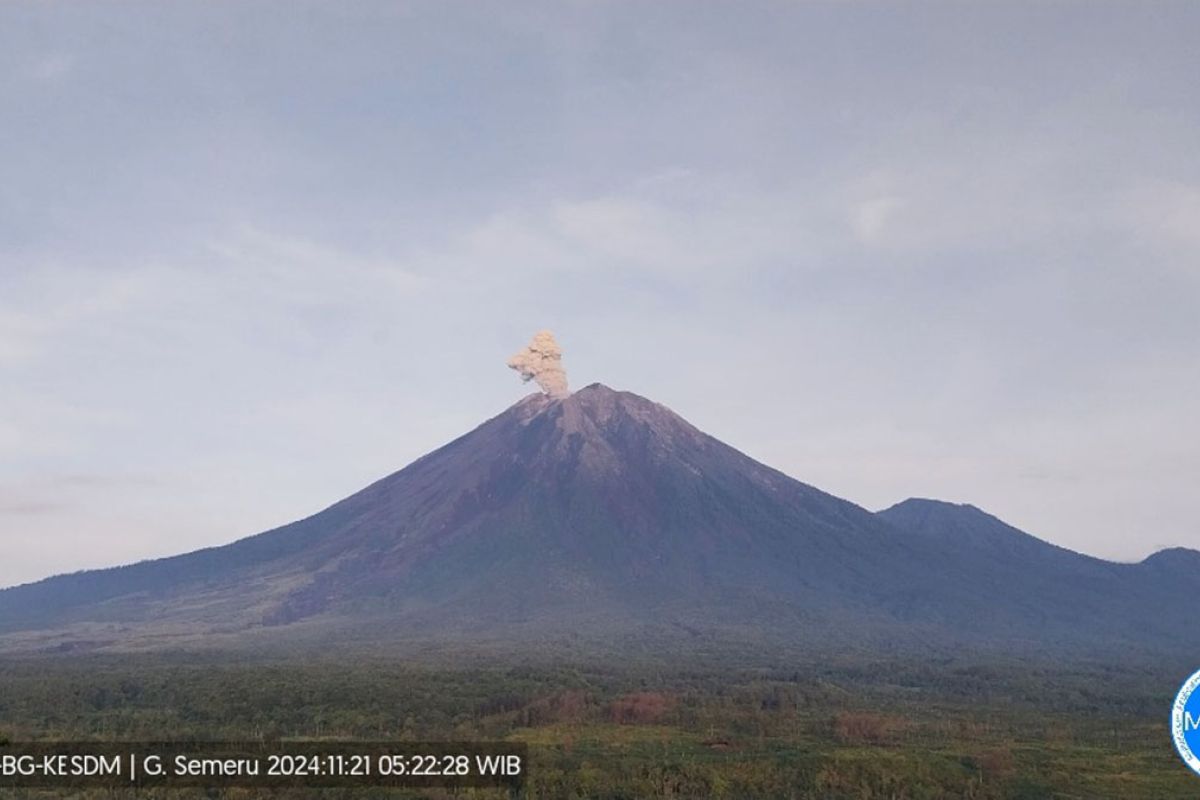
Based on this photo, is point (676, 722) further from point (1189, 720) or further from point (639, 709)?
A: point (1189, 720)

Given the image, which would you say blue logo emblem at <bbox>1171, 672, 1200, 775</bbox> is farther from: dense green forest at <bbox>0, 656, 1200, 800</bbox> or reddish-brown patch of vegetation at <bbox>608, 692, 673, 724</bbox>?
reddish-brown patch of vegetation at <bbox>608, 692, 673, 724</bbox>

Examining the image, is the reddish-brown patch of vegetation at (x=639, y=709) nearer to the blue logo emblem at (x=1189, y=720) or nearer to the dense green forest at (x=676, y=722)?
the dense green forest at (x=676, y=722)

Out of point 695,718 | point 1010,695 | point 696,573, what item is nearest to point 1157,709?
point 1010,695

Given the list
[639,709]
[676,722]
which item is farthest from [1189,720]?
[639,709]

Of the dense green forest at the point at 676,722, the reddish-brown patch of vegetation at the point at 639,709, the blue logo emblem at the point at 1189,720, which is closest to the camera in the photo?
the blue logo emblem at the point at 1189,720

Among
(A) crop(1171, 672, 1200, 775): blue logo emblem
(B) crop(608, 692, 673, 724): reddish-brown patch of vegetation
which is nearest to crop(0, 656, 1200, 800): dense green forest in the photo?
(B) crop(608, 692, 673, 724): reddish-brown patch of vegetation

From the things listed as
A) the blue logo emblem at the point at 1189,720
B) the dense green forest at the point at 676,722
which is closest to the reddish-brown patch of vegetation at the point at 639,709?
the dense green forest at the point at 676,722
